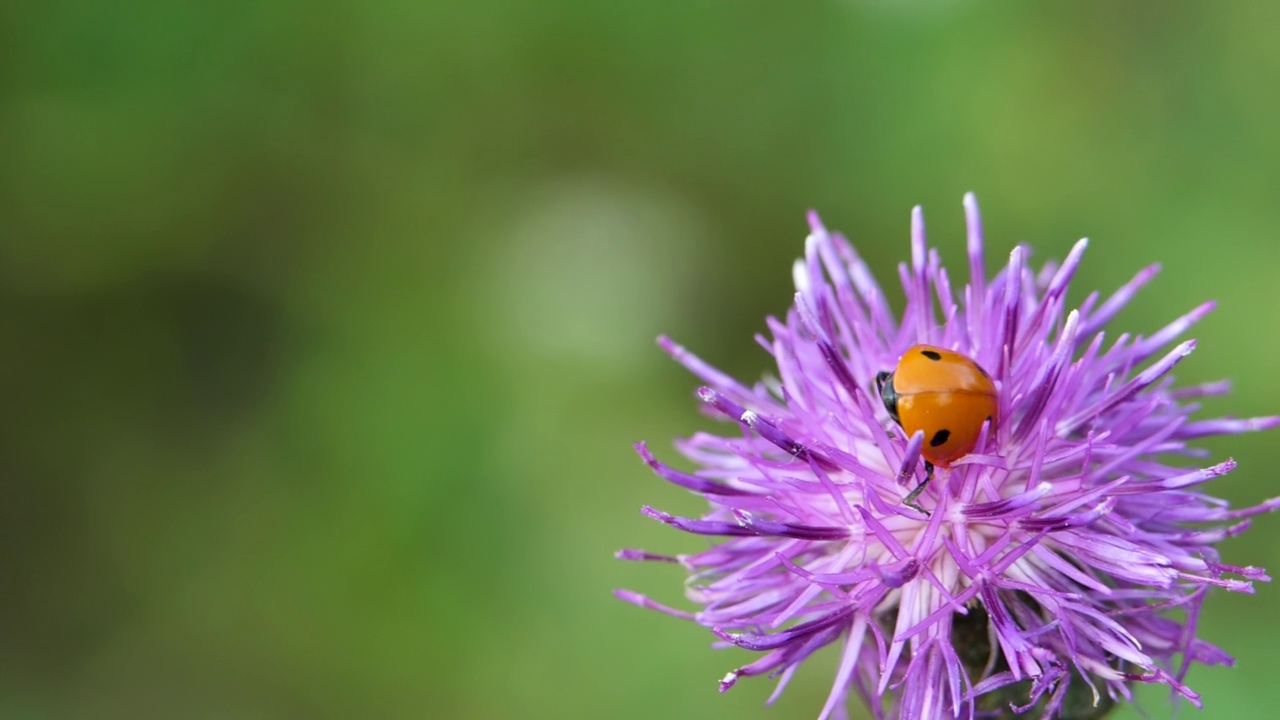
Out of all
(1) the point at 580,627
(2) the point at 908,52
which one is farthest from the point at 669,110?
(1) the point at 580,627

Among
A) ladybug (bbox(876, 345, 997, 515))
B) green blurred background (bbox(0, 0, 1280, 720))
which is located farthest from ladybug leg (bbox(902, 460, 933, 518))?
green blurred background (bbox(0, 0, 1280, 720))

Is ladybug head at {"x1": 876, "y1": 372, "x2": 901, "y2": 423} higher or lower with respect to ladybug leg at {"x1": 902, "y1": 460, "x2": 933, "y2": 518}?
higher

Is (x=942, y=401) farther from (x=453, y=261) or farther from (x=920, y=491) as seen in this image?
(x=453, y=261)

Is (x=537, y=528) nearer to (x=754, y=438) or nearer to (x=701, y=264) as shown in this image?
(x=701, y=264)

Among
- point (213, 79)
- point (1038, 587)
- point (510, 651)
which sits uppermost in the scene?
point (213, 79)

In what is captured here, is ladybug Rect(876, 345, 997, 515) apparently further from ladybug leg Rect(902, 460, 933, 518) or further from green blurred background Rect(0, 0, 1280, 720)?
green blurred background Rect(0, 0, 1280, 720)

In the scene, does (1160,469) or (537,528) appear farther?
(537,528)

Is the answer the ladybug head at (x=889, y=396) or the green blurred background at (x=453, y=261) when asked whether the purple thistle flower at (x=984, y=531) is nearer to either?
the ladybug head at (x=889, y=396)
